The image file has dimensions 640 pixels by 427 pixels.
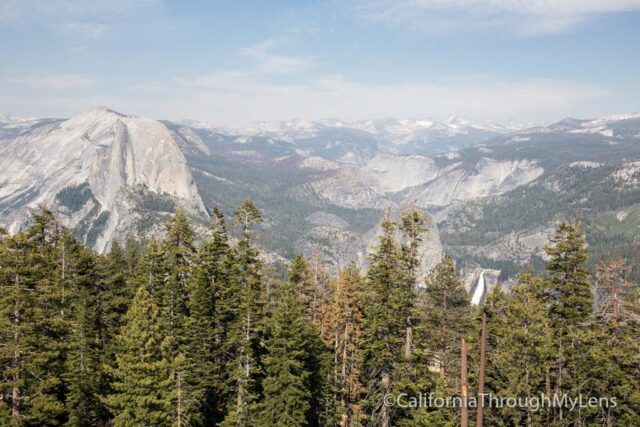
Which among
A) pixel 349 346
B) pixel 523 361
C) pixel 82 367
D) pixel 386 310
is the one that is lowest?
pixel 349 346

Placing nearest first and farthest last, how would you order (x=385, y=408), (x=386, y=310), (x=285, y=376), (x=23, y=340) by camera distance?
(x=23, y=340), (x=285, y=376), (x=386, y=310), (x=385, y=408)

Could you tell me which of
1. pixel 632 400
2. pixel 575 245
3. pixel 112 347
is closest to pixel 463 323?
pixel 575 245

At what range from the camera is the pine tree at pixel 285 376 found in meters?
37.0

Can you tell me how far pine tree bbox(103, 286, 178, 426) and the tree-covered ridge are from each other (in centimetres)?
12

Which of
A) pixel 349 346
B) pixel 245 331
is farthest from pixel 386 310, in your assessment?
pixel 245 331

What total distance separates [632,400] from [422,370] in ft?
44.2

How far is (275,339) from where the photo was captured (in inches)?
1489

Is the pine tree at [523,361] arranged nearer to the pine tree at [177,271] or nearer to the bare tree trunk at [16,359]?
the pine tree at [177,271]

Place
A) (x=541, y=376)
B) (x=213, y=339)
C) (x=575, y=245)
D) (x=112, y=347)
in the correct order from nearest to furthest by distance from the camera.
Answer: (x=541, y=376) → (x=575, y=245) → (x=112, y=347) → (x=213, y=339)

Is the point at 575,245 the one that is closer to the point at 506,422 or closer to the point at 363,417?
the point at 506,422

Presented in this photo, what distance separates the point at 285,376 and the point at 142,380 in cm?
1071

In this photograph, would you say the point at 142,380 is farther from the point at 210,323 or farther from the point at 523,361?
the point at 523,361

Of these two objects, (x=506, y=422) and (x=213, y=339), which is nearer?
(x=506, y=422)

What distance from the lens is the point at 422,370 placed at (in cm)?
3716
